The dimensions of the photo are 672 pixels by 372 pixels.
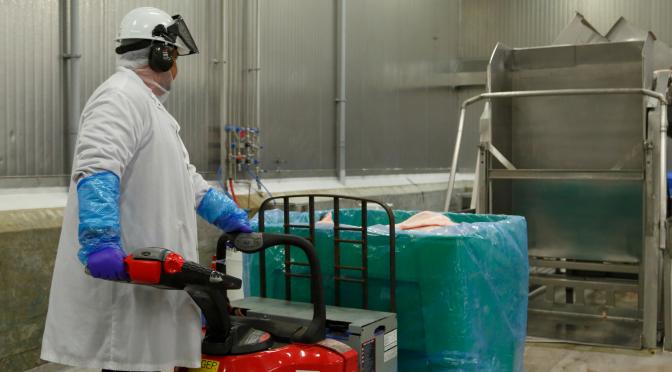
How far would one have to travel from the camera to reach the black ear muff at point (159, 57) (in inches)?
85.6

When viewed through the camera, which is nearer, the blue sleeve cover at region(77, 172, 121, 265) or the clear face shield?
the blue sleeve cover at region(77, 172, 121, 265)

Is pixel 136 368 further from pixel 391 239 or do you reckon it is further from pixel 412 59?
pixel 412 59

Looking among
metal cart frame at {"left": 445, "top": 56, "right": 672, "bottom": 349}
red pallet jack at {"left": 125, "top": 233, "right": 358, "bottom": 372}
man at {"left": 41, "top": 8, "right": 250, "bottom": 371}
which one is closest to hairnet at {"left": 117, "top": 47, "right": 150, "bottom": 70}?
man at {"left": 41, "top": 8, "right": 250, "bottom": 371}

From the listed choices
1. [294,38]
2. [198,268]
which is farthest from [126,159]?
[294,38]

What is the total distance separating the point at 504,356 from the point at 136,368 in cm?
182

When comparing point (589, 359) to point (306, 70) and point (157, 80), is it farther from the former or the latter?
point (306, 70)

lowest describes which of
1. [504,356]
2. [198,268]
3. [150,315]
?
[504,356]

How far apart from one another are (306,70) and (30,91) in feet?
10.4

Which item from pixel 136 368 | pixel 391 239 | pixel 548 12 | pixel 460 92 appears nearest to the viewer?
pixel 136 368

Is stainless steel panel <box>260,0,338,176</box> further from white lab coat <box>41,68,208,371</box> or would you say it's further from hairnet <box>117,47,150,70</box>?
white lab coat <box>41,68,208,371</box>

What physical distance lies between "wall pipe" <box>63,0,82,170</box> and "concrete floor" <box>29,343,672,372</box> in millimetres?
1394

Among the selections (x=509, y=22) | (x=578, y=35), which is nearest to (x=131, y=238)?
(x=578, y=35)

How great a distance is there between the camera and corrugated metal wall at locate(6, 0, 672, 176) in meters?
3.96

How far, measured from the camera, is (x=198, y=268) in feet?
6.18
